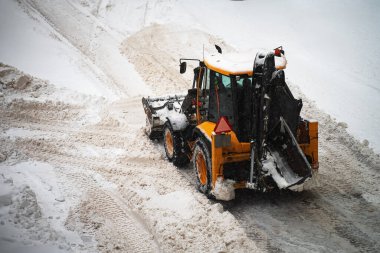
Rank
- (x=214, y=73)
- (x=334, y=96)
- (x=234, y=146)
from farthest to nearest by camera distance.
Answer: (x=334, y=96) < (x=214, y=73) < (x=234, y=146)

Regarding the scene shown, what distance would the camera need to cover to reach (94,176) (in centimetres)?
670

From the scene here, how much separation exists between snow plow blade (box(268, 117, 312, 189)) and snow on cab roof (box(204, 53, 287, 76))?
2.93ft

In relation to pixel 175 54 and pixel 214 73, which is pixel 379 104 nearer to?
pixel 214 73

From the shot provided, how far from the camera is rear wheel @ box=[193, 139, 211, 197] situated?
5543 mm

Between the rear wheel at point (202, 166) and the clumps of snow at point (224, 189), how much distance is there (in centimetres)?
28

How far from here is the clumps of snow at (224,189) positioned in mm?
5281

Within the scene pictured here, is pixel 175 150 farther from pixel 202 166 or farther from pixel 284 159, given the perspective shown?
pixel 284 159

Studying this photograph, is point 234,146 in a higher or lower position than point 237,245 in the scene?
higher

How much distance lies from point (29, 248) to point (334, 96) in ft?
27.8

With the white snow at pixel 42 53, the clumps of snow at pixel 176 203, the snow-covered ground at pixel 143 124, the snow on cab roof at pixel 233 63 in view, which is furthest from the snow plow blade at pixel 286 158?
the white snow at pixel 42 53

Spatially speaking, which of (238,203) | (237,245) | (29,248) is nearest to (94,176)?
(29,248)

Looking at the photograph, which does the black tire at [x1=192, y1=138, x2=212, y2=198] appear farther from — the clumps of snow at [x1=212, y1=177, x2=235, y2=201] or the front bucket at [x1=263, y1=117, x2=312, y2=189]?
the front bucket at [x1=263, y1=117, x2=312, y2=189]

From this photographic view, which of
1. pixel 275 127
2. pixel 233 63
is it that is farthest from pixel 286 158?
pixel 233 63

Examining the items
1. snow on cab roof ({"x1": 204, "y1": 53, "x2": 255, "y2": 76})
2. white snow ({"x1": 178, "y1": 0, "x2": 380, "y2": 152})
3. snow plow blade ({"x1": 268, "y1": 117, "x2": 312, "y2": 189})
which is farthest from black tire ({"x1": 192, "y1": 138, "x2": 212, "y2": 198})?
white snow ({"x1": 178, "y1": 0, "x2": 380, "y2": 152})
